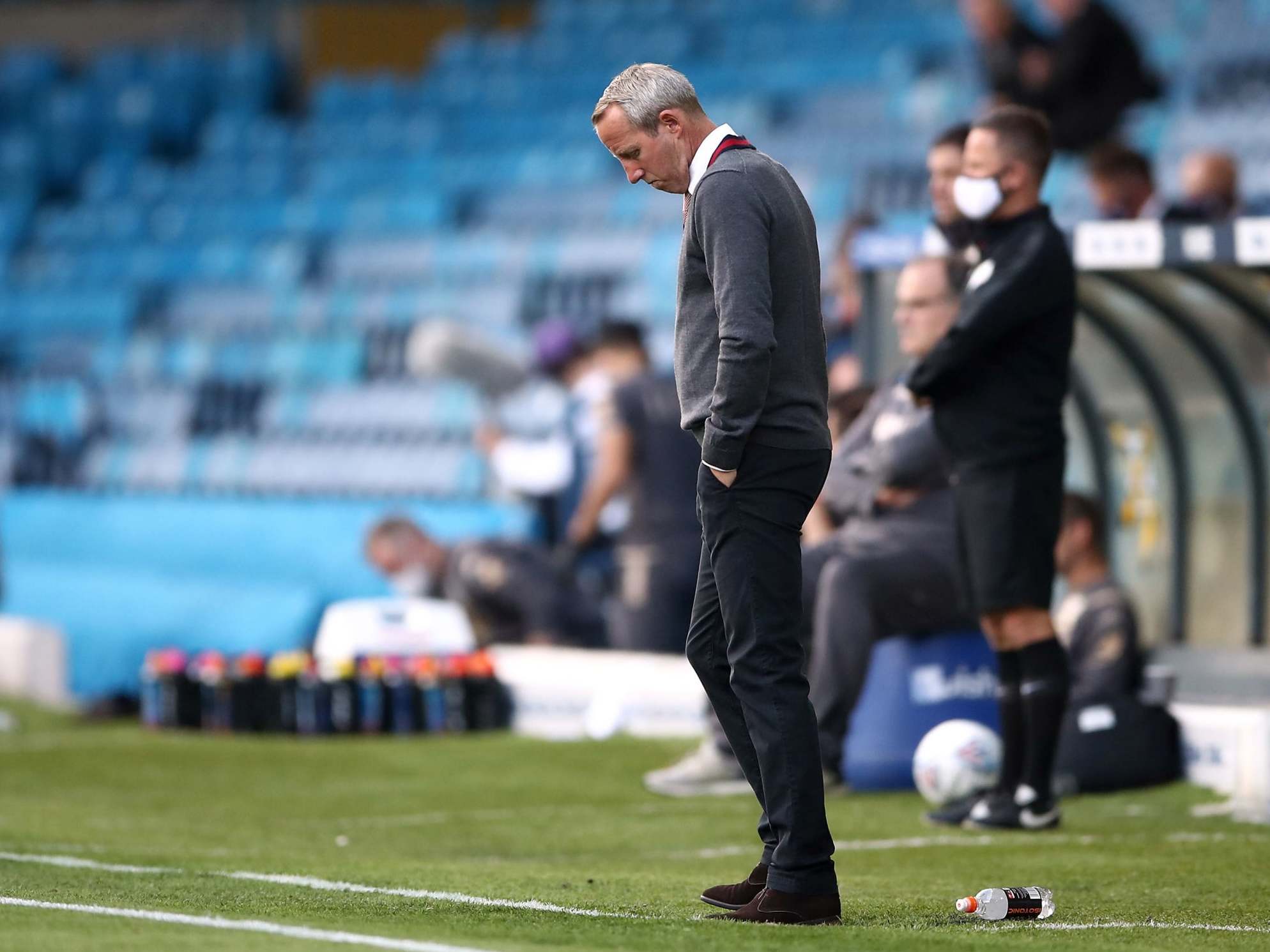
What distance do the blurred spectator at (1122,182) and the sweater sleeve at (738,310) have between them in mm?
4824

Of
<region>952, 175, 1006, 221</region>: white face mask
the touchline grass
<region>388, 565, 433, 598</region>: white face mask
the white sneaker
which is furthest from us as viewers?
<region>388, 565, 433, 598</region>: white face mask

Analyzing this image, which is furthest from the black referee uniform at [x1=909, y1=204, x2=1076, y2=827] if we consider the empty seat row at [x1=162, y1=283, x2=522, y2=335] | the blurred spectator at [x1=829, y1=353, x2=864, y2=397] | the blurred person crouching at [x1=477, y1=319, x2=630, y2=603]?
the empty seat row at [x1=162, y1=283, x2=522, y2=335]

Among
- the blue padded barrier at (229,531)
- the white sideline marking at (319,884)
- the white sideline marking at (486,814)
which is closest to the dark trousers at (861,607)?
the white sideline marking at (486,814)

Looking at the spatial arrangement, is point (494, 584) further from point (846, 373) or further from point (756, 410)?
point (756, 410)

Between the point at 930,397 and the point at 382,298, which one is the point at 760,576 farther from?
the point at 382,298

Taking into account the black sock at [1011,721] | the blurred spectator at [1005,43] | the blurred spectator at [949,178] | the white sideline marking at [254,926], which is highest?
the blurred spectator at [1005,43]

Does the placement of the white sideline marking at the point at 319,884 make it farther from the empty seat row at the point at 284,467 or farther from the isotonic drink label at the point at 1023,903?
the empty seat row at the point at 284,467

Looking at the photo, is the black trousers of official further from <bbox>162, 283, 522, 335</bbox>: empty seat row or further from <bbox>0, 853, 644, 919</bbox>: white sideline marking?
<bbox>162, 283, 522, 335</bbox>: empty seat row

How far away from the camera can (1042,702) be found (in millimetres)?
6082

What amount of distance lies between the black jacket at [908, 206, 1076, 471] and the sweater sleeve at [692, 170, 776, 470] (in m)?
1.91

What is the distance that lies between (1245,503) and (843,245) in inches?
82.2

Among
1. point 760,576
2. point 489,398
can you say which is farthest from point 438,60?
point 760,576

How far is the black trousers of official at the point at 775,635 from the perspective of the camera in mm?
4168

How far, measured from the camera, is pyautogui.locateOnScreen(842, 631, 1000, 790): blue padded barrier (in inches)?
284
